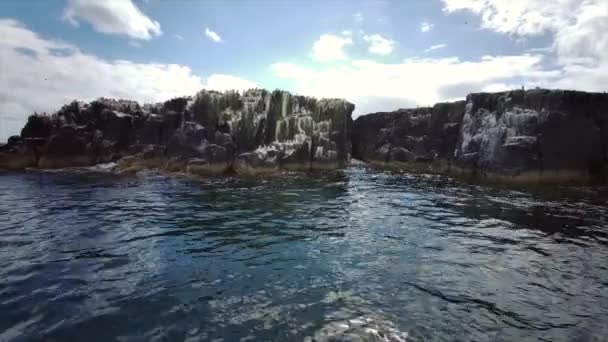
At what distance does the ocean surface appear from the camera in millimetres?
7453

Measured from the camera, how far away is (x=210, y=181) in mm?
33125

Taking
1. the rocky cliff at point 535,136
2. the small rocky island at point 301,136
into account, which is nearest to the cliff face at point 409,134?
the small rocky island at point 301,136

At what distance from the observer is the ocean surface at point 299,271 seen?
293 inches

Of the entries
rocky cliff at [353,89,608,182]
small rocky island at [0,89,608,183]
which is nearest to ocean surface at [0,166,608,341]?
rocky cliff at [353,89,608,182]

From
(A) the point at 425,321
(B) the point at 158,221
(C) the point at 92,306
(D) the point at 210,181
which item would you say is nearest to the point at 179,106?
(D) the point at 210,181

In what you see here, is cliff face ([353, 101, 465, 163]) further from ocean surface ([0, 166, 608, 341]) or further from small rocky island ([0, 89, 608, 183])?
ocean surface ([0, 166, 608, 341])

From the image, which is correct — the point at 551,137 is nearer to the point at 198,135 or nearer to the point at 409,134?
the point at 409,134

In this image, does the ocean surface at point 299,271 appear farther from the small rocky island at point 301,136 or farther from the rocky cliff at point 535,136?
the small rocky island at point 301,136

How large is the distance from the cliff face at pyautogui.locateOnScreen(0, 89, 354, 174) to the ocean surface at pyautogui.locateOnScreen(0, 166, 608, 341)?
19263 mm

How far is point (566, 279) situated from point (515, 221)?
27.1ft

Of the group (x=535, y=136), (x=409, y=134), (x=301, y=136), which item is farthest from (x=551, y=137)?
(x=301, y=136)

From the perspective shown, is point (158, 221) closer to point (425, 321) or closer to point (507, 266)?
point (425, 321)

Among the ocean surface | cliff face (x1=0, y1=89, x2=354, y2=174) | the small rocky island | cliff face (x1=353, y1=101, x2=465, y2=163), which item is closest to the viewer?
the ocean surface

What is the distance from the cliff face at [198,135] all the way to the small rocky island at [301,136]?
0.42 ft
